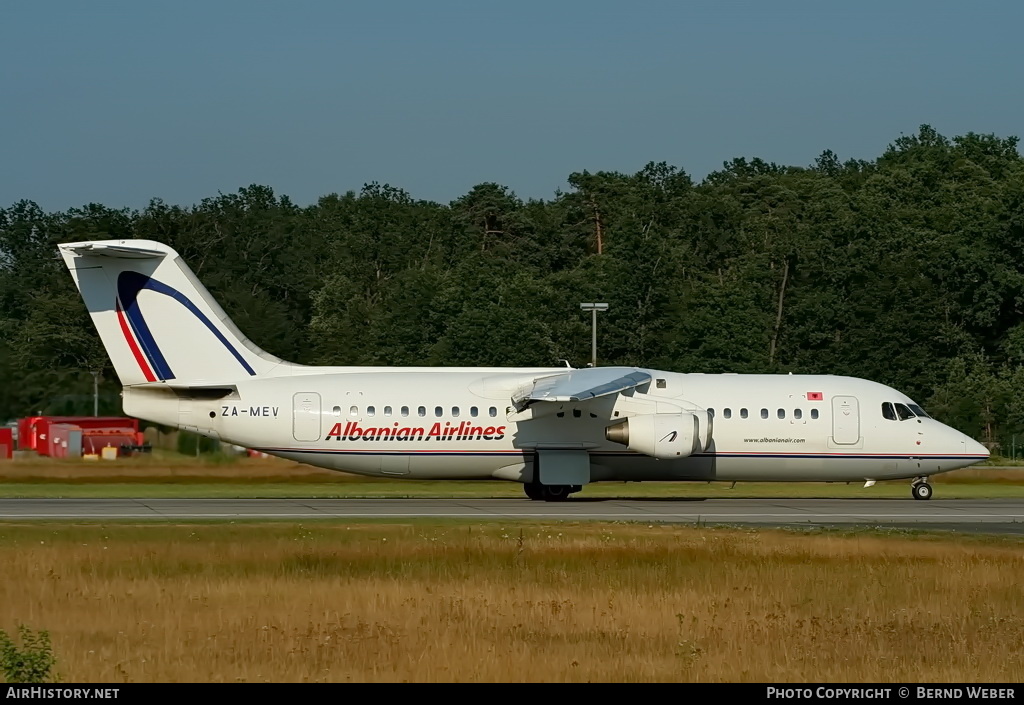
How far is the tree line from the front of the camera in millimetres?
71125

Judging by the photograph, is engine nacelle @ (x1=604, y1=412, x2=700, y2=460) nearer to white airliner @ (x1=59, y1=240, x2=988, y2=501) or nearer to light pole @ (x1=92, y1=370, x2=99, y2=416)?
white airliner @ (x1=59, y1=240, x2=988, y2=501)

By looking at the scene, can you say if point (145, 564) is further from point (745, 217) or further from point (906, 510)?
point (745, 217)

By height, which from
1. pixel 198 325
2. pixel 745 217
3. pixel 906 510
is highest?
pixel 745 217

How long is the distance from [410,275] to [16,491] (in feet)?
158

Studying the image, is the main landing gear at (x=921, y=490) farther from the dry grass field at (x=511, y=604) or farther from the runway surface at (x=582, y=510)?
the dry grass field at (x=511, y=604)

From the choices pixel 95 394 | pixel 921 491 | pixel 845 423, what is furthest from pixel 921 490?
pixel 95 394

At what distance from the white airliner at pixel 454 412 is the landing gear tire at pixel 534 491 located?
0.27 ft

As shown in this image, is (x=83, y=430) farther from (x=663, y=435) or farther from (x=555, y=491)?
(x=663, y=435)

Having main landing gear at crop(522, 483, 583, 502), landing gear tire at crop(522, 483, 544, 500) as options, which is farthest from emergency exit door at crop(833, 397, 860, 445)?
landing gear tire at crop(522, 483, 544, 500)

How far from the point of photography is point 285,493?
37.5 meters
